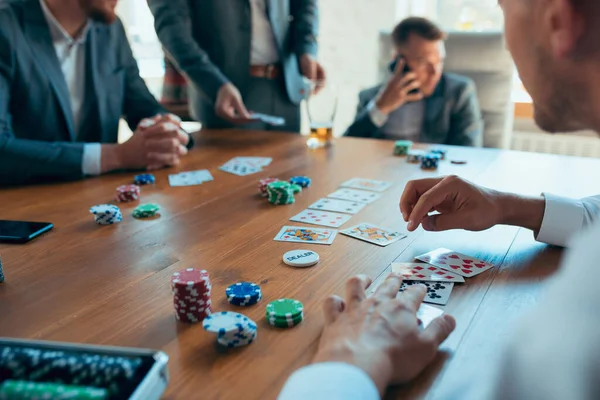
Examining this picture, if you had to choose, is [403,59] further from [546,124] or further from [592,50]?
[592,50]

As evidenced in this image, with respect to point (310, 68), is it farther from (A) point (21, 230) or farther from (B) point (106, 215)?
(A) point (21, 230)

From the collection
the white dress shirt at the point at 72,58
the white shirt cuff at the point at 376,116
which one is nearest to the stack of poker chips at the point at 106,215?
the white dress shirt at the point at 72,58

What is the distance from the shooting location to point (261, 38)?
239 centimetres

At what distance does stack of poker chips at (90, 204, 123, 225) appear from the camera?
48.4 inches

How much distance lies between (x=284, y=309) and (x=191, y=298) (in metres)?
0.14

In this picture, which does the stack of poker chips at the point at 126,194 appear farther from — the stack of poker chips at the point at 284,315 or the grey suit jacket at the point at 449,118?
the grey suit jacket at the point at 449,118

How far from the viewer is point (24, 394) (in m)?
0.56

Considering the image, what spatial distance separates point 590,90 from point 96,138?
5.80ft

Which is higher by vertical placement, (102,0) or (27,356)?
(102,0)

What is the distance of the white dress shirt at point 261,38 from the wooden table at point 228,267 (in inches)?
34.9

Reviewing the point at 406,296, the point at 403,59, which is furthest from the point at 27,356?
the point at 403,59

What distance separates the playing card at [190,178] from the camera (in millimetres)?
1569

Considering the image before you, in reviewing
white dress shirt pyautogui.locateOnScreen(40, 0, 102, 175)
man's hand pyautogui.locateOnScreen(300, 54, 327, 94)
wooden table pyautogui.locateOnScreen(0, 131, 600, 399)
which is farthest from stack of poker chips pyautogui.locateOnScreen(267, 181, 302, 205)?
man's hand pyautogui.locateOnScreen(300, 54, 327, 94)

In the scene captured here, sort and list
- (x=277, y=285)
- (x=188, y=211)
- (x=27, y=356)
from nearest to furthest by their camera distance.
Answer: (x=27, y=356) < (x=277, y=285) < (x=188, y=211)
